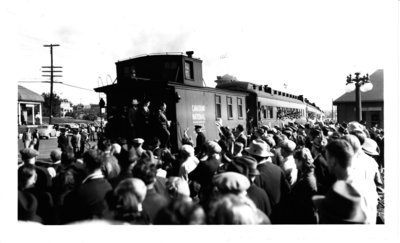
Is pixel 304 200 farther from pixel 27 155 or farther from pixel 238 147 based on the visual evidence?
pixel 27 155

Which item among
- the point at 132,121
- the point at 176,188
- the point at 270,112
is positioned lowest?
the point at 176,188

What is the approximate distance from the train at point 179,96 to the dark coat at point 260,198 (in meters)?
5.99

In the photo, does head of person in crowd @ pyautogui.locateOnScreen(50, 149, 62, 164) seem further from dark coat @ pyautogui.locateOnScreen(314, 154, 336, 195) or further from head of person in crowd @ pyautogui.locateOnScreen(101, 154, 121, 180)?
dark coat @ pyautogui.locateOnScreen(314, 154, 336, 195)

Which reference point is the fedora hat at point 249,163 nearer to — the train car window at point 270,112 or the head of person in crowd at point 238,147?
the head of person in crowd at point 238,147

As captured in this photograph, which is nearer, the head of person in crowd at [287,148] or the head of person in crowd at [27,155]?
the head of person in crowd at [27,155]

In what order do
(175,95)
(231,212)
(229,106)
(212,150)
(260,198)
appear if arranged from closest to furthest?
(231,212) < (260,198) < (212,150) < (175,95) < (229,106)

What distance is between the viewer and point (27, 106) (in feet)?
19.9

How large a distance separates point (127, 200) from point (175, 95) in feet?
23.1

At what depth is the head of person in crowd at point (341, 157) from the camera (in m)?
2.78

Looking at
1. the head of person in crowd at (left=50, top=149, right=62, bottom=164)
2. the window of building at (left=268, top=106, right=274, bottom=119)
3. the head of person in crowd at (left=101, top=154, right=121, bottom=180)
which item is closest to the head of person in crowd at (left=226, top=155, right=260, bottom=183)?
the head of person in crowd at (left=101, top=154, right=121, bottom=180)

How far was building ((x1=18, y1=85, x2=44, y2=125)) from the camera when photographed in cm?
560

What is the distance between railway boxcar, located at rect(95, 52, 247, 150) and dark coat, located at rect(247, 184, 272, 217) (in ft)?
19.8

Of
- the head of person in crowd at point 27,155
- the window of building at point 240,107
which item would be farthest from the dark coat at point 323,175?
the window of building at point 240,107

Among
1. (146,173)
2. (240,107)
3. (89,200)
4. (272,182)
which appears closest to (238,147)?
(272,182)
